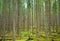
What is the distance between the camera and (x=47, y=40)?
35.2 ft

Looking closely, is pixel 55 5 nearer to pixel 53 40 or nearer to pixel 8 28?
pixel 8 28

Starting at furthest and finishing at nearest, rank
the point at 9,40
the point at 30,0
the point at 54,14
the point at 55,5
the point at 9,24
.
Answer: the point at 54,14 < the point at 55,5 < the point at 30,0 < the point at 9,24 < the point at 9,40

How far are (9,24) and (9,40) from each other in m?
6.04

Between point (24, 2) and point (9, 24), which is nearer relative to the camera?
point (9, 24)

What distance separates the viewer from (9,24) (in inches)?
687

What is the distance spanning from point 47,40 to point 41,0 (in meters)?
11.1

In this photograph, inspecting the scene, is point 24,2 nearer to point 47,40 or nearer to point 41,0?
point 41,0

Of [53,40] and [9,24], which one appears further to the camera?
[9,24]

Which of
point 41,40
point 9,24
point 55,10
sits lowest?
point 41,40

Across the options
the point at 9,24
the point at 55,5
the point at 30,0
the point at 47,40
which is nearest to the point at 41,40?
the point at 47,40

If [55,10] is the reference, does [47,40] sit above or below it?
below

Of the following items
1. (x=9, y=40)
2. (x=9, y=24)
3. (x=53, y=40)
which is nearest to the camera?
(x=53, y=40)

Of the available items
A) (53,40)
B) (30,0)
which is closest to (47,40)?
(53,40)

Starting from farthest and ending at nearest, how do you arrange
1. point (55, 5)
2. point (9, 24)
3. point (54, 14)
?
point (54, 14), point (55, 5), point (9, 24)
